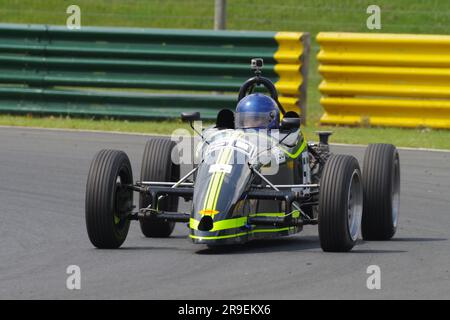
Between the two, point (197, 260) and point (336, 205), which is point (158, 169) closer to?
point (197, 260)

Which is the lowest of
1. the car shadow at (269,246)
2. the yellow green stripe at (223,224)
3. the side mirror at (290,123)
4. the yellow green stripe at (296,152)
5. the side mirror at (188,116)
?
the car shadow at (269,246)

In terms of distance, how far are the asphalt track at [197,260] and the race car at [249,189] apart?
16cm

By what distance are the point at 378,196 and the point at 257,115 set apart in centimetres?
113

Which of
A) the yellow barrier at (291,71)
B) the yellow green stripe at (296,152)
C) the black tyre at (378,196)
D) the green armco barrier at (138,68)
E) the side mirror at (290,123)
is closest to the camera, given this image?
the side mirror at (290,123)

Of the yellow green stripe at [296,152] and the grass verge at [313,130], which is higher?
the yellow green stripe at [296,152]

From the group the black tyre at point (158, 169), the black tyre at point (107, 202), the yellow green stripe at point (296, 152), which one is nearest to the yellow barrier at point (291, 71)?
the yellow green stripe at point (296, 152)

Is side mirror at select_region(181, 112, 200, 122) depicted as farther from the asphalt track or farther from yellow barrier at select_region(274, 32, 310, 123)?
yellow barrier at select_region(274, 32, 310, 123)

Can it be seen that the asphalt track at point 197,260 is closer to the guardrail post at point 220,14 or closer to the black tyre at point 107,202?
the black tyre at point 107,202

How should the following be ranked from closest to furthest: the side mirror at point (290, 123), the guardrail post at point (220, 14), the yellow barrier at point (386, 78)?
1. the side mirror at point (290, 123)
2. the yellow barrier at point (386, 78)
3. the guardrail post at point (220, 14)

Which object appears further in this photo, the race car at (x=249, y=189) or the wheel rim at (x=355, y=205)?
the wheel rim at (x=355, y=205)

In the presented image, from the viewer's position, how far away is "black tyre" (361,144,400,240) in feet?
32.5

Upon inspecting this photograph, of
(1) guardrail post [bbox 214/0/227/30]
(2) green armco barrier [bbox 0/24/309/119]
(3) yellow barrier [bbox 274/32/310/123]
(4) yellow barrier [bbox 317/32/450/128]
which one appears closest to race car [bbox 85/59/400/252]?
(4) yellow barrier [bbox 317/32/450/128]

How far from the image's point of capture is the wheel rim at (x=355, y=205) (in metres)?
9.42

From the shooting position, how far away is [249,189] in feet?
29.6
